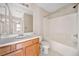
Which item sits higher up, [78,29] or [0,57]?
[78,29]

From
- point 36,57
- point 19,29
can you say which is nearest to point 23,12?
point 19,29

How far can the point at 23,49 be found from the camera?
4.55 feet

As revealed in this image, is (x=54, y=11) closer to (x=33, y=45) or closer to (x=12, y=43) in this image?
(x=33, y=45)

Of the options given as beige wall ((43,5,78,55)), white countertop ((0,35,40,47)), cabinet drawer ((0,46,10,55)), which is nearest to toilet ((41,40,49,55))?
beige wall ((43,5,78,55))

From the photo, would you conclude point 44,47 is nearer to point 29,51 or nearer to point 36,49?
Answer: point 36,49

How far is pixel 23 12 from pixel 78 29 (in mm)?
856

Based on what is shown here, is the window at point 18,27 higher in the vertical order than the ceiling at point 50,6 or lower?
lower

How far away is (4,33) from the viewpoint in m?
1.32

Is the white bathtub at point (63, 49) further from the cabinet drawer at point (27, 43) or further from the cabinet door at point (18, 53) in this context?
the cabinet door at point (18, 53)

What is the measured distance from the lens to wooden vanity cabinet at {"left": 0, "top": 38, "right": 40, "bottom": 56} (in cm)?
125

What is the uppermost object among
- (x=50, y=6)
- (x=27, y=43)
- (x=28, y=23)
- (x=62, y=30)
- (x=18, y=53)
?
(x=50, y=6)

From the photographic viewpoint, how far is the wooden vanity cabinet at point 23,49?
49.4 inches

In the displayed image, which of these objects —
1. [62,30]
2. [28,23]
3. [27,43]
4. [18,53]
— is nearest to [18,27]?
[28,23]

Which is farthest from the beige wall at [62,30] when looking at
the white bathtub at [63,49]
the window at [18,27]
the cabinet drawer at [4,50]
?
the cabinet drawer at [4,50]
